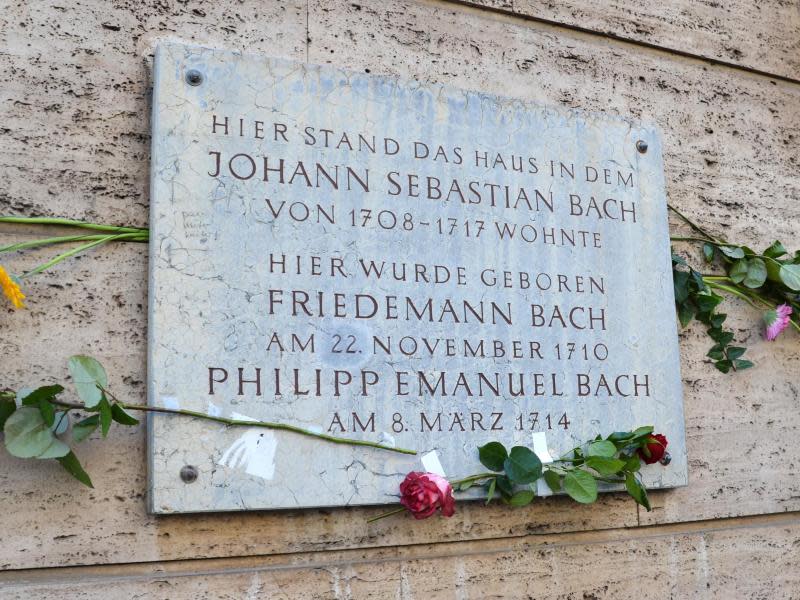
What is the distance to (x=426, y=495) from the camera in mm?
1792

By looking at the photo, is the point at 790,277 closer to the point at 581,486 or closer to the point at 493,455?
the point at 581,486

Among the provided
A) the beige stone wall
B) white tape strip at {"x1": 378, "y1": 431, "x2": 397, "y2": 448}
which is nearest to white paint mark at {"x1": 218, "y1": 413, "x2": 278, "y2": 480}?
the beige stone wall

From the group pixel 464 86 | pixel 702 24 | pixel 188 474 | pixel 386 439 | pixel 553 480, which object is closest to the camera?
pixel 188 474

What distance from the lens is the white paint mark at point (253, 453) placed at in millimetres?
1767

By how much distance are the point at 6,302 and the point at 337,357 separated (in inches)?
25.6

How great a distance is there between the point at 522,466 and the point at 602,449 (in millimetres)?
224

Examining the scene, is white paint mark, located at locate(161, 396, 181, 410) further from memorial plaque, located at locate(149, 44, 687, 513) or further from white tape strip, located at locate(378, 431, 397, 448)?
white tape strip, located at locate(378, 431, 397, 448)

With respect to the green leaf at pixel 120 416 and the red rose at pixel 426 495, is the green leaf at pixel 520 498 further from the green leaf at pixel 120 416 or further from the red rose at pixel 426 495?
the green leaf at pixel 120 416

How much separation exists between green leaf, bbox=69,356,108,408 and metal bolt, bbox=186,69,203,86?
0.63 m

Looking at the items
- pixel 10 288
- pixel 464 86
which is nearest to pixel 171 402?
pixel 10 288

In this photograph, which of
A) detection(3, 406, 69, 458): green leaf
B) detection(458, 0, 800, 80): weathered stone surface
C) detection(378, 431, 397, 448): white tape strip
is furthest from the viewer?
detection(458, 0, 800, 80): weathered stone surface

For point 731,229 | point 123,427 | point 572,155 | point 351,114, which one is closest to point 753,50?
point 731,229

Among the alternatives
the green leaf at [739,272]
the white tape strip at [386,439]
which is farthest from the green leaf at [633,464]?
the green leaf at [739,272]

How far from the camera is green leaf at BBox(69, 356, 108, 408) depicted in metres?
1.62
